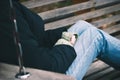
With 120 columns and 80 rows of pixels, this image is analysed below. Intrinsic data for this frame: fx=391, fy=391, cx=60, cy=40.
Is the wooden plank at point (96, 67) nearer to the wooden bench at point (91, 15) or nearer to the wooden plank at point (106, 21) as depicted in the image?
the wooden bench at point (91, 15)

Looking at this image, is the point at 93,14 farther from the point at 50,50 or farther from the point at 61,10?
the point at 50,50

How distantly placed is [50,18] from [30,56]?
1.35 meters

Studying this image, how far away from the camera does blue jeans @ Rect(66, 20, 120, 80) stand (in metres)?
3.34

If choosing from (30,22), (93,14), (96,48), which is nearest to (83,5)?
(93,14)

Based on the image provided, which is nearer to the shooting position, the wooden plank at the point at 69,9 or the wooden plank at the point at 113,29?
the wooden plank at the point at 69,9

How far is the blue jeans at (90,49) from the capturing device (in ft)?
10.9

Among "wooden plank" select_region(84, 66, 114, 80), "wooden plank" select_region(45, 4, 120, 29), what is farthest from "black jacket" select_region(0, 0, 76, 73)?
"wooden plank" select_region(84, 66, 114, 80)

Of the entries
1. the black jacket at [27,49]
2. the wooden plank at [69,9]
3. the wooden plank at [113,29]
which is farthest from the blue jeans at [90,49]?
the wooden plank at [113,29]

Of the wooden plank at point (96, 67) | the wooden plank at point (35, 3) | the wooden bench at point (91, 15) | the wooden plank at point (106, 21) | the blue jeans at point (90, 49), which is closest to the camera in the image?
the blue jeans at point (90, 49)

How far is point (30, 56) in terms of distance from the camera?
9.61ft

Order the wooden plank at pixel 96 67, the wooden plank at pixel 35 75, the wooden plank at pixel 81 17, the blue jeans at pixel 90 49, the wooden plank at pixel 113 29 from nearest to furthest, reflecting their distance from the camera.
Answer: the wooden plank at pixel 35 75
the blue jeans at pixel 90 49
the wooden plank at pixel 81 17
the wooden plank at pixel 96 67
the wooden plank at pixel 113 29

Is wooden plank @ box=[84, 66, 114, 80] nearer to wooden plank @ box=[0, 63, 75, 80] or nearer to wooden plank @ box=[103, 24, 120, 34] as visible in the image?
wooden plank @ box=[103, 24, 120, 34]

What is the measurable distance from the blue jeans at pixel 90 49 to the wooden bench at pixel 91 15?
49 cm

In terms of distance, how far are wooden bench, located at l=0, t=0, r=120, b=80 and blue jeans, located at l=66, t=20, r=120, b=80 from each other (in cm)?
49
